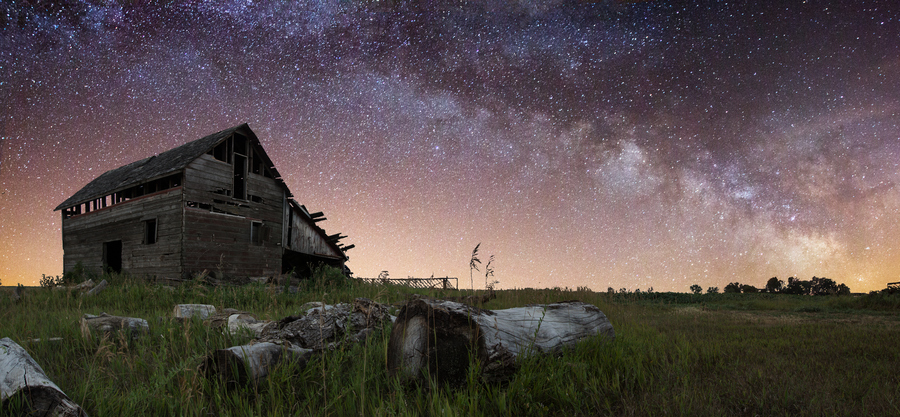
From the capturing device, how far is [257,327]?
5.41 metres

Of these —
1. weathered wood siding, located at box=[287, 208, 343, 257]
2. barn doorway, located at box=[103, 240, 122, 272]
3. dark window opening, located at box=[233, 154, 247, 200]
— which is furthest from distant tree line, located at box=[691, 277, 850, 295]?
barn doorway, located at box=[103, 240, 122, 272]

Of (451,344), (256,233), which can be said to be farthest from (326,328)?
(256,233)

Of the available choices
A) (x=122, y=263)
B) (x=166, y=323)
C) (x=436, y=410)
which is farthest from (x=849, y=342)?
(x=122, y=263)

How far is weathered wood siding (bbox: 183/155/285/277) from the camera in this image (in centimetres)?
1636

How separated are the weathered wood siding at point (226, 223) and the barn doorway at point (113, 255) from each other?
618 centimetres

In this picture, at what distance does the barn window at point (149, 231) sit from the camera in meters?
17.6

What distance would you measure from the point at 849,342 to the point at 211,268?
1885 centimetres

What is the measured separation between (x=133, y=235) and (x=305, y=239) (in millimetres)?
7278

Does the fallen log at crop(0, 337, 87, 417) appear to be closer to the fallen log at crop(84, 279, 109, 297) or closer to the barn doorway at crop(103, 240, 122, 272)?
the fallen log at crop(84, 279, 109, 297)

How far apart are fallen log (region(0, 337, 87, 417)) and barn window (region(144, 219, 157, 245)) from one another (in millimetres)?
17318

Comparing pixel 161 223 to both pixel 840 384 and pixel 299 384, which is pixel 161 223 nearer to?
pixel 299 384

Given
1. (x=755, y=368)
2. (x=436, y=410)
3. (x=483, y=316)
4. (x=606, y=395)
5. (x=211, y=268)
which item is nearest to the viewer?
(x=436, y=410)

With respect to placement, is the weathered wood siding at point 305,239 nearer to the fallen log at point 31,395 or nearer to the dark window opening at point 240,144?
the dark window opening at point 240,144

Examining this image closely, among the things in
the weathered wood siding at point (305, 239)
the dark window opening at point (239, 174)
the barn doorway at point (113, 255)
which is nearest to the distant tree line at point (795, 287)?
the weathered wood siding at point (305, 239)
